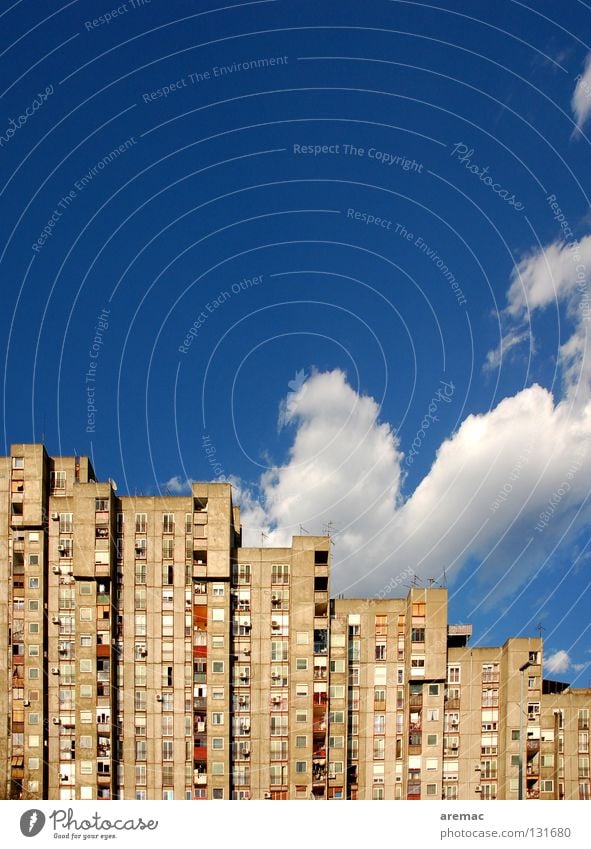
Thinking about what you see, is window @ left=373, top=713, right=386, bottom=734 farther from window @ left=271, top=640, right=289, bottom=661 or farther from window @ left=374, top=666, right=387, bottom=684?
window @ left=271, top=640, right=289, bottom=661

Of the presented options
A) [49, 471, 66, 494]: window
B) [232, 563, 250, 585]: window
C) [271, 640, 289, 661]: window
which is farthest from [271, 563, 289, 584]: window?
[49, 471, 66, 494]: window

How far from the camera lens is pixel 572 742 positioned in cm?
6356

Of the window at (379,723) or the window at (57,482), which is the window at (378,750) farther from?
the window at (57,482)

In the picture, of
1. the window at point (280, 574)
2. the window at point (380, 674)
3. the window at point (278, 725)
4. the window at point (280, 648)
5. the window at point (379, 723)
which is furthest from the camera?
the window at point (380, 674)

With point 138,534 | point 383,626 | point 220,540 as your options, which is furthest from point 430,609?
point 138,534

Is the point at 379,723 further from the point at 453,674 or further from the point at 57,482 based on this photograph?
the point at 57,482

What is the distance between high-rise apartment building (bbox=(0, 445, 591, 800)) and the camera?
55.0 metres

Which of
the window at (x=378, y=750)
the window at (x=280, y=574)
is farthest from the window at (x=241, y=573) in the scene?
the window at (x=378, y=750)

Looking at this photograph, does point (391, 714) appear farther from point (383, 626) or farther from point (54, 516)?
point (54, 516)

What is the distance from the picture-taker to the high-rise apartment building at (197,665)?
55.0m

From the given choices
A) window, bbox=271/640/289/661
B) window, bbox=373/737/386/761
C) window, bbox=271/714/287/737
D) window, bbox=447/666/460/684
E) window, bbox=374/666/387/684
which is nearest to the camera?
window, bbox=271/714/287/737

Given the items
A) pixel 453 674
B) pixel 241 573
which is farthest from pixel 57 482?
pixel 453 674

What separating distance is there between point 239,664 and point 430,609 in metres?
13.6
